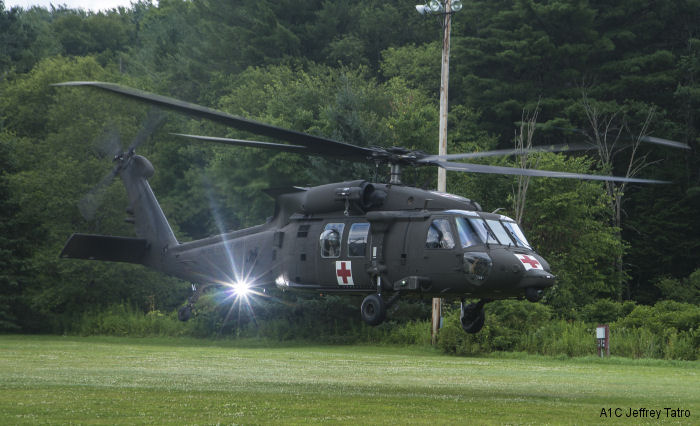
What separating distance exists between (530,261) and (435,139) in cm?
3315

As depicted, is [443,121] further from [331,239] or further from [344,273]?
[344,273]

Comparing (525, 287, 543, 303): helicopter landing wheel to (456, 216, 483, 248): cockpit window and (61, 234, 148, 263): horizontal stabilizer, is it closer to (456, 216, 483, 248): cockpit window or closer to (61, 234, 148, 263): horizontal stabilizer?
(456, 216, 483, 248): cockpit window

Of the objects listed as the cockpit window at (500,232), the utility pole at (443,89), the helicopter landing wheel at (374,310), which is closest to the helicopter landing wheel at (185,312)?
the helicopter landing wheel at (374,310)

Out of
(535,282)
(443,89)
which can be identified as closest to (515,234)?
(535,282)

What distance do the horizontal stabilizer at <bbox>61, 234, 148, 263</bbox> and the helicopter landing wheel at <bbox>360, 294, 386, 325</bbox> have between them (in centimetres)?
949

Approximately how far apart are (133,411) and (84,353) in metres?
20.6

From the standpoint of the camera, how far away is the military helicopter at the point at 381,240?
19.3 metres

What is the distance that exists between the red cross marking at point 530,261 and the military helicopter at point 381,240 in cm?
3

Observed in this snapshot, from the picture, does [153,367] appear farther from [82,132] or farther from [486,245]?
[82,132]

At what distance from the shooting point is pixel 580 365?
3212cm

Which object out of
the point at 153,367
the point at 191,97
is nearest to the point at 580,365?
the point at 153,367

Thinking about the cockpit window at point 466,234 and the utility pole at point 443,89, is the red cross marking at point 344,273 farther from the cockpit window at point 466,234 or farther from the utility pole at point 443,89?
the utility pole at point 443,89

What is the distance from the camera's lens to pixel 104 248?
2688cm

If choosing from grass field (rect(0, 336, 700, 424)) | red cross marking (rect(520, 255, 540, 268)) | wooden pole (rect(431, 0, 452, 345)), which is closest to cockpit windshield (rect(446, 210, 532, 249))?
red cross marking (rect(520, 255, 540, 268))
